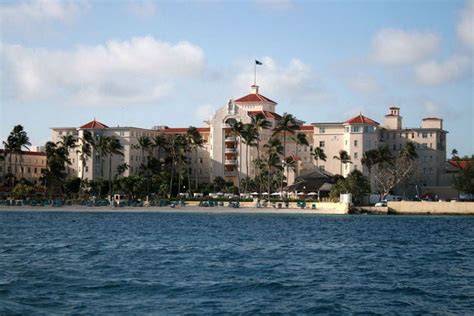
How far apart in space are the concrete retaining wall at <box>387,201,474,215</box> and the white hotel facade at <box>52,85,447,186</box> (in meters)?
21.6

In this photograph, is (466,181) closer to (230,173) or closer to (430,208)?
(430,208)

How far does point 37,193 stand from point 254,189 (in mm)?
37177

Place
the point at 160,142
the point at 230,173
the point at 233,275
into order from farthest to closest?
the point at 230,173
the point at 160,142
the point at 233,275

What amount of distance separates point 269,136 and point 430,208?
41.5m

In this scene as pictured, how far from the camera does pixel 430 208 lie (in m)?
110

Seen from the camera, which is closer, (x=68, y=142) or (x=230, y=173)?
(x=68, y=142)

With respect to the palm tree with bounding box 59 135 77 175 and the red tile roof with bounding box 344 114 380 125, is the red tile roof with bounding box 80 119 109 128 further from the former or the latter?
the red tile roof with bounding box 344 114 380 125

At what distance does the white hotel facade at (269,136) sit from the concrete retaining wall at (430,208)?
21583 mm

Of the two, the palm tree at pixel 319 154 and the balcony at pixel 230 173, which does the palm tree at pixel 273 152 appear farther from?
the balcony at pixel 230 173

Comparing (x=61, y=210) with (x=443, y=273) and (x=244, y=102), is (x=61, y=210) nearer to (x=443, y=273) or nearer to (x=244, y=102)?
(x=244, y=102)

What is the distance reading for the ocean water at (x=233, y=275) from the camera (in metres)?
28.0

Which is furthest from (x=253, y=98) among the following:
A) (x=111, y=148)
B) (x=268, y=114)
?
(x=111, y=148)

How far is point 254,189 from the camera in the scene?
134 metres

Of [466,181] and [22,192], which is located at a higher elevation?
[466,181]
